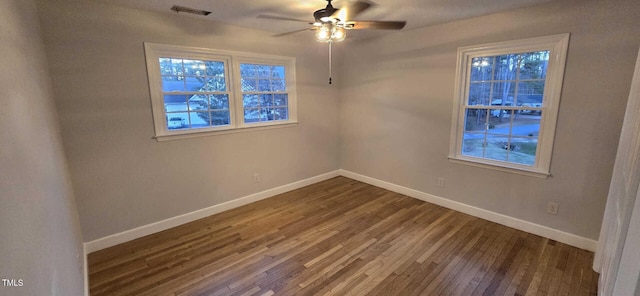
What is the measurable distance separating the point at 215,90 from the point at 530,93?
3579mm

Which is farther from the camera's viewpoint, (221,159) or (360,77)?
(360,77)

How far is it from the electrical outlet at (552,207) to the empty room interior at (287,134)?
1cm

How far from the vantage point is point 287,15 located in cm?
300

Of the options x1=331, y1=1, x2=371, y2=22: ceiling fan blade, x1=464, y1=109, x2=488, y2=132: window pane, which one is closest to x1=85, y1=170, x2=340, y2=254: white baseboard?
x1=464, y1=109, x2=488, y2=132: window pane

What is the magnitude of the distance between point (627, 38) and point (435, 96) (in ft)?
Answer: 5.58

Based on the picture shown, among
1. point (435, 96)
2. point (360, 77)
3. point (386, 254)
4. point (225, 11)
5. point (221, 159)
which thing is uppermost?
point (225, 11)

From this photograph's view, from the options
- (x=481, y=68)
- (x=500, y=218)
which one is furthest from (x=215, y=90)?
(x=500, y=218)

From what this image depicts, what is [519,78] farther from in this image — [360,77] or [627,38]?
[360,77]

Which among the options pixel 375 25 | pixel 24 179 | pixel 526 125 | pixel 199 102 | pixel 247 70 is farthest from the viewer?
pixel 247 70

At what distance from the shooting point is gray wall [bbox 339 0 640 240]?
243 cm

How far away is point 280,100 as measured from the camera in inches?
162

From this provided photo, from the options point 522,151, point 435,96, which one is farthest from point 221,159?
point 522,151

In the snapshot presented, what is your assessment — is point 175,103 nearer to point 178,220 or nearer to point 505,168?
point 178,220

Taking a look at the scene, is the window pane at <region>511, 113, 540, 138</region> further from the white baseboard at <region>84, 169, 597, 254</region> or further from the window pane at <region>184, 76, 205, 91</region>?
the window pane at <region>184, 76, 205, 91</region>
